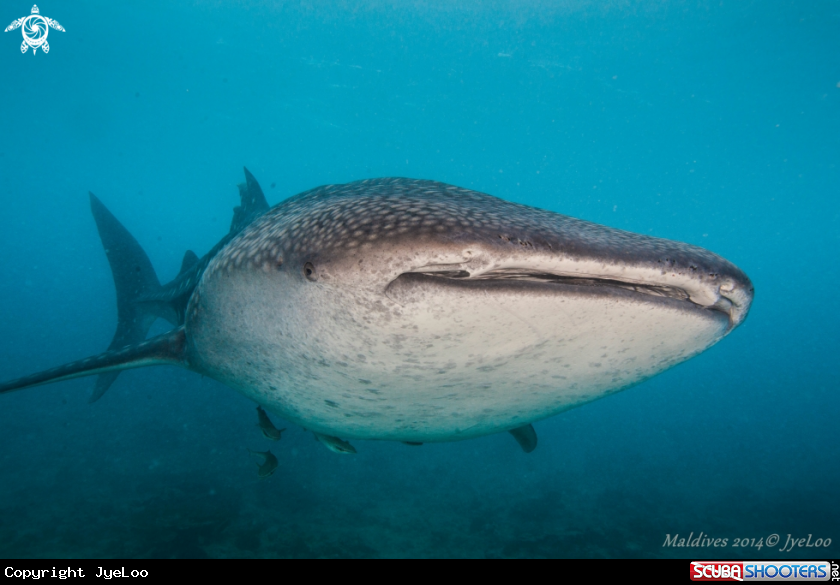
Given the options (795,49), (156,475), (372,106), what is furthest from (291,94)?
(156,475)

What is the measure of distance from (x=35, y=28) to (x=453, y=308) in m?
58.0

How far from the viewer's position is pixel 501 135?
66000 mm

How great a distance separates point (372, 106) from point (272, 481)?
2237 inches

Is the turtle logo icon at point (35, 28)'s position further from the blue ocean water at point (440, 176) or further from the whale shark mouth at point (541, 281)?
the whale shark mouth at point (541, 281)

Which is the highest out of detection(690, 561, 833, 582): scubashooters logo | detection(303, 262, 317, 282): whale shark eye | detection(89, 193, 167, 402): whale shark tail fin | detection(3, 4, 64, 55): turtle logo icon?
detection(3, 4, 64, 55): turtle logo icon

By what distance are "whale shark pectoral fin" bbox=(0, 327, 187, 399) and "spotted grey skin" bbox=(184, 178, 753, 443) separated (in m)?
A: 1.38

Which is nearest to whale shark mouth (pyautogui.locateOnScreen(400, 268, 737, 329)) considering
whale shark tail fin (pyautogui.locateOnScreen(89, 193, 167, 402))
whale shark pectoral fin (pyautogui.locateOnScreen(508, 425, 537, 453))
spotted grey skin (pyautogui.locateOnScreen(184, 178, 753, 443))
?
spotted grey skin (pyautogui.locateOnScreen(184, 178, 753, 443))

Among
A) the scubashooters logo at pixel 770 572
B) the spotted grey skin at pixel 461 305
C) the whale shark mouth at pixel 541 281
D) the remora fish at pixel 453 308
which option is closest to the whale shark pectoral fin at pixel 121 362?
the remora fish at pixel 453 308

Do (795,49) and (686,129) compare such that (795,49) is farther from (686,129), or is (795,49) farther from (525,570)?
(525,570)

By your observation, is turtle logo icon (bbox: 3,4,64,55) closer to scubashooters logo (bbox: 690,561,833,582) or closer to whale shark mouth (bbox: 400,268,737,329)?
whale shark mouth (bbox: 400,268,737,329)

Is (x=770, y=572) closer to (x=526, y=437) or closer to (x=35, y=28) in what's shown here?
(x=526, y=437)

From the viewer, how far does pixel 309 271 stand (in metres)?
1.72

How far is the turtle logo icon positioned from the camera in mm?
33984

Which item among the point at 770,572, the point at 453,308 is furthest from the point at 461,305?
the point at 770,572
